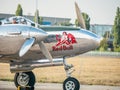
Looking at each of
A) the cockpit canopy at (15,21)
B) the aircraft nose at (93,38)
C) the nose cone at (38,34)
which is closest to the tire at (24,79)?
the cockpit canopy at (15,21)

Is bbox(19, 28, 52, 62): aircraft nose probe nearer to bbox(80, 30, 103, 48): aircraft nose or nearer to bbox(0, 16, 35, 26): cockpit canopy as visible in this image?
bbox(0, 16, 35, 26): cockpit canopy

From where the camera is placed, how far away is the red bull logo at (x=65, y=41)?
18609mm

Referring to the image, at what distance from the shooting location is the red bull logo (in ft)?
61.1

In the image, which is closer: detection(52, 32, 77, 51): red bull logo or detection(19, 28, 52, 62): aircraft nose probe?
detection(19, 28, 52, 62): aircraft nose probe

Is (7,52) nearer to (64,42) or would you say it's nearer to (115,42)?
(64,42)

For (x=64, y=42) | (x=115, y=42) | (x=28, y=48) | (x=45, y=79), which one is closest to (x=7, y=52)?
(x=28, y=48)

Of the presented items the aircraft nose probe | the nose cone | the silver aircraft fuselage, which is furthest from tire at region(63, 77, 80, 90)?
the nose cone

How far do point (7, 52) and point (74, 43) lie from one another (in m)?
3.12

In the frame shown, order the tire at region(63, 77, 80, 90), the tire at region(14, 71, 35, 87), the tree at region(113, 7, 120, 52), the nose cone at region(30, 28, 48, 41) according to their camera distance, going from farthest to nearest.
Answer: the tree at region(113, 7, 120, 52) < the tire at region(14, 71, 35, 87) < the tire at region(63, 77, 80, 90) < the nose cone at region(30, 28, 48, 41)

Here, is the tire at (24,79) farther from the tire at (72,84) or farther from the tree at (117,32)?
the tree at (117,32)

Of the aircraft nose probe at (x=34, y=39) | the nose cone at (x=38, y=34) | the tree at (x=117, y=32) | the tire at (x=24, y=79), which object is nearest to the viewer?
the aircraft nose probe at (x=34, y=39)

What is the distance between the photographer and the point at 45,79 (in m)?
28.5

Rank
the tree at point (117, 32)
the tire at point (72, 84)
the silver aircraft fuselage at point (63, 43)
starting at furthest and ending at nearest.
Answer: the tree at point (117, 32), the silver aircraft fuselage at point (63, 43), the tire at point (72, 84)

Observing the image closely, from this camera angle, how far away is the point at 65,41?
18.6 m
